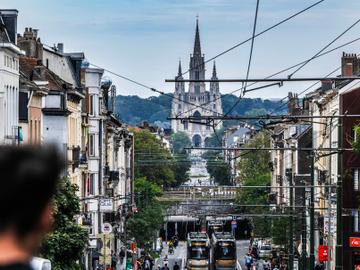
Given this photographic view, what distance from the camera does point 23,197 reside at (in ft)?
8.32

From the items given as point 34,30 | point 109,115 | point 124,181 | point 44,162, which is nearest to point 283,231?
point 109,115

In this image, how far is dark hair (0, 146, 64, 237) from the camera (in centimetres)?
253

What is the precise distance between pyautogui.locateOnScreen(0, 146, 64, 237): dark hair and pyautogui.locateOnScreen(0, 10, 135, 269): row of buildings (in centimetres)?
3823

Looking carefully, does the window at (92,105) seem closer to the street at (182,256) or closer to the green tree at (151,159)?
the street at (182,256)

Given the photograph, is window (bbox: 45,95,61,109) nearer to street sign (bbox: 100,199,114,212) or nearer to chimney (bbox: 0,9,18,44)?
street sign (bbox: 100,199,114,212)

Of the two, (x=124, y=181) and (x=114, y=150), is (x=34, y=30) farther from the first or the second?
(x=124, y=181)

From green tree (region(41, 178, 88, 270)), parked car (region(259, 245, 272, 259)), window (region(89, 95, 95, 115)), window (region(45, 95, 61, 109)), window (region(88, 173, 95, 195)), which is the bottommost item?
parked car (region(259, 245, 272, 259))

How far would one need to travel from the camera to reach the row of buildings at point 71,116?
148 ft

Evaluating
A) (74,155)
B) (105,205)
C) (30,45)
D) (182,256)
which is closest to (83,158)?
(105,205)

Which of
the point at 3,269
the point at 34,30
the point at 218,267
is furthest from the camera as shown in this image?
the point at 218,267

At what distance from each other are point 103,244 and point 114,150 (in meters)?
20.7

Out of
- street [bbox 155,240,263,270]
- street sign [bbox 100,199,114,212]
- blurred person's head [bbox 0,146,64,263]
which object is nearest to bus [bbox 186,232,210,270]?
street [bbox 155,240,263,270]

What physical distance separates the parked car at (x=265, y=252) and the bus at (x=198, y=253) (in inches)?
191

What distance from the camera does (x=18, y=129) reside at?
44.3 meters
